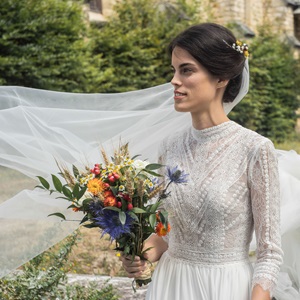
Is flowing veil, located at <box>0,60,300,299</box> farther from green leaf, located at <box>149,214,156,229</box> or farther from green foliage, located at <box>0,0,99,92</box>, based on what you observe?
green foliage, located at <box>0,0,99,92</box>

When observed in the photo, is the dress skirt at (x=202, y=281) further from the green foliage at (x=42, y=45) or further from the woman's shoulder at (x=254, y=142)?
the green foliage at (x=42, y=45)

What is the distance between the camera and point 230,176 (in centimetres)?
239

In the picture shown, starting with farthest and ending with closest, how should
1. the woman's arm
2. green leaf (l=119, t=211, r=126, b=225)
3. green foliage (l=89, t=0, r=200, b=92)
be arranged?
1. green foliage (l=89, t=0, r=200, b=92)
2. the woman's arm
3. green leaf (l=119, t=211, r=126, b=225)

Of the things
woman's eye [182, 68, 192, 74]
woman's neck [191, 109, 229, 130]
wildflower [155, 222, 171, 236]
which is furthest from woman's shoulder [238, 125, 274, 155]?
wildflower [155, 222, 171, 236]

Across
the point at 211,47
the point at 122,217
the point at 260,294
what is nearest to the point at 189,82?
the point at 211,47

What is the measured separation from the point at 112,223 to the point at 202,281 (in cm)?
50

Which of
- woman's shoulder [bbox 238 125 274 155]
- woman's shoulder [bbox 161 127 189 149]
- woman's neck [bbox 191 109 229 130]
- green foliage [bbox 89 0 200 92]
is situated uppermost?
woman's neck [bbox 191 109 229 130]

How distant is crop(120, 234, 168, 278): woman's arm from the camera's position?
236 centimetres

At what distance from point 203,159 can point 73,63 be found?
9416 millimetres

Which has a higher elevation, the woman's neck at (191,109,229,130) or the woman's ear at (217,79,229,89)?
the woman's ear at (217,79,229,89)

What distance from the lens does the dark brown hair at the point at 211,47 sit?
2.38 m

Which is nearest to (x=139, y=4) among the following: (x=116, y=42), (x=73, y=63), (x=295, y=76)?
(x=116, y=42)

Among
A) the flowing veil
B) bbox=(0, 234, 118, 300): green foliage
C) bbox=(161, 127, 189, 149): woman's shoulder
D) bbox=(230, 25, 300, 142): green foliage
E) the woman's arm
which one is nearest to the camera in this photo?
the woman's arm

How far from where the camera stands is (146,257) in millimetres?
2408
